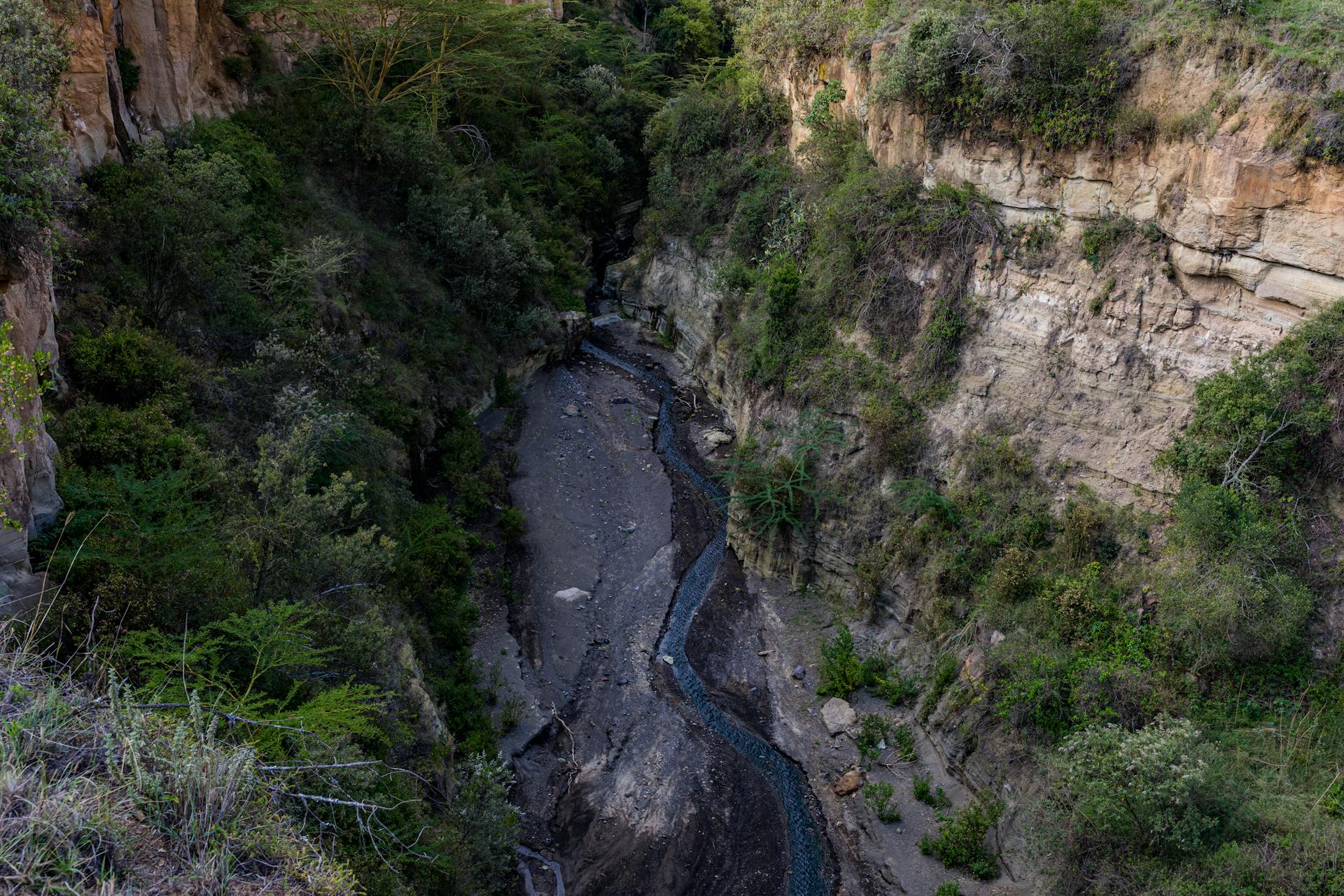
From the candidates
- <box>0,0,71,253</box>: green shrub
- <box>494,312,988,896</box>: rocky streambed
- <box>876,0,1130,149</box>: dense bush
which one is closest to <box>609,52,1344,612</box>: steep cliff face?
<box>876,0,1130,149</box>: dense bush

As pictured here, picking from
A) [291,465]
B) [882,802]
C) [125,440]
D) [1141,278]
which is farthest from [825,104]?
[125,440]

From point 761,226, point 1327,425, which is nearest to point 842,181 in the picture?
point 761,226

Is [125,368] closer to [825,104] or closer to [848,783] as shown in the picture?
[848,783]

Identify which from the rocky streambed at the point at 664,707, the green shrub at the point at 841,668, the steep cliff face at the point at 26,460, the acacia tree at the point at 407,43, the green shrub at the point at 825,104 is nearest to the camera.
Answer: the steep cliff face at the point at 26,460

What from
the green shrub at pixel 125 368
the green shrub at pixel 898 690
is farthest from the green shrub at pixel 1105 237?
the green shrub at pixel 125 368

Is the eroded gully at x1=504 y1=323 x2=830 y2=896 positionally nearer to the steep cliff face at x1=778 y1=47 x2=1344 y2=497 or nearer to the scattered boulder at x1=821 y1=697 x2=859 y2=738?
the scattered boulder at x1=821 y1=697 x2=859 y2=738

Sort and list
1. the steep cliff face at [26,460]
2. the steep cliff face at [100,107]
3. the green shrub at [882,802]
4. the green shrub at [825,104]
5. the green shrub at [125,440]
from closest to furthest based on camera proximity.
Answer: the steep cliff face at [26,460] → the steep cliff face at [100,107] → the green shrub at [125,440] → the green shrub at [882,802] → the green shrub at [825,104]

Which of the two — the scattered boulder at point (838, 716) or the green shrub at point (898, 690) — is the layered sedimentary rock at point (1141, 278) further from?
the scattered boulder at point (838, 716)
